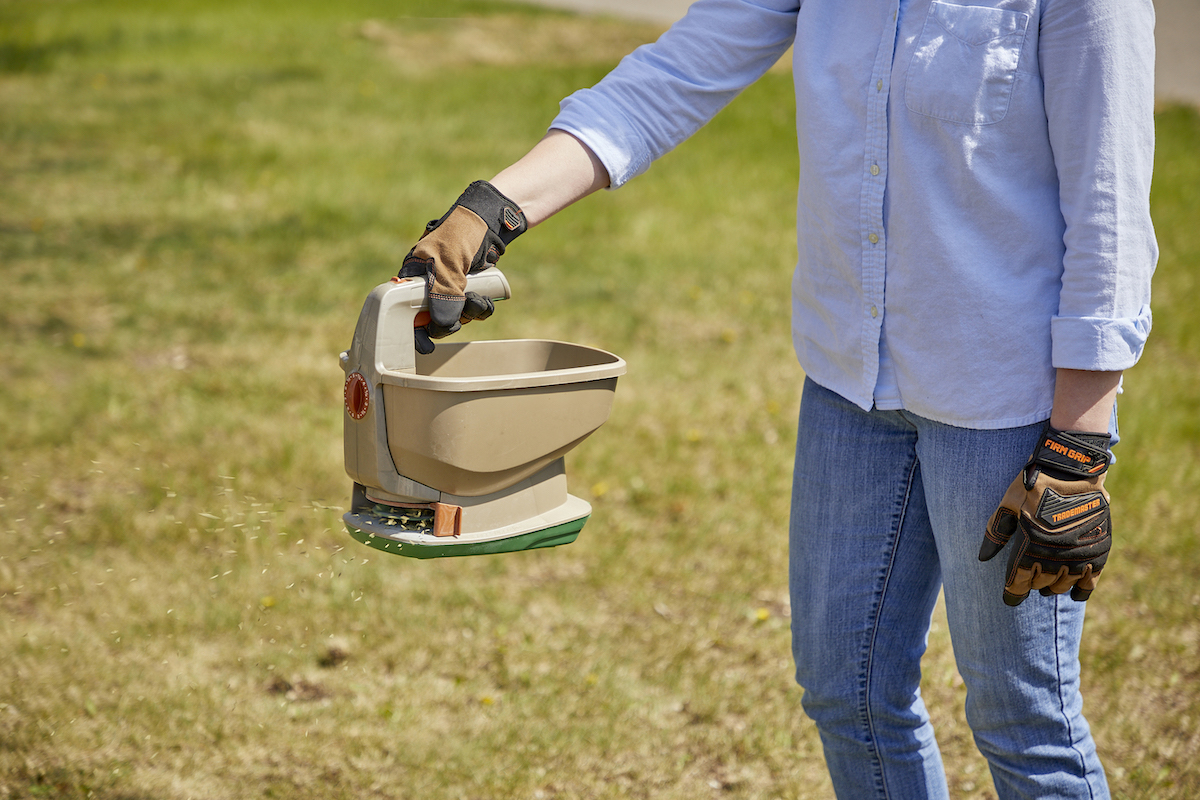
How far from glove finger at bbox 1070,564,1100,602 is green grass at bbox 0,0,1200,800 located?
1.21 m

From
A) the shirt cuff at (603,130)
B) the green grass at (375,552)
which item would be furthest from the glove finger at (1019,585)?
the green grass at (375,552)

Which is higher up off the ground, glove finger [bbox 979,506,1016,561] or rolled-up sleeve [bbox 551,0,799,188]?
rolled-up sleeve [bbox 551,0,799,188]

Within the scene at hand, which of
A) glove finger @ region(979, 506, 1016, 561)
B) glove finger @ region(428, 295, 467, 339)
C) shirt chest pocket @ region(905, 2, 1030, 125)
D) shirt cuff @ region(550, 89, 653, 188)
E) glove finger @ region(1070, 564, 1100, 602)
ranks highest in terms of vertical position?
shirt chest pocket @ region(905, 2, 1030, 125)

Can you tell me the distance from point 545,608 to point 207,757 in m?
1.08

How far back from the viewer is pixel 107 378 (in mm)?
4410

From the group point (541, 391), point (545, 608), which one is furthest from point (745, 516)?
point (541, 391)

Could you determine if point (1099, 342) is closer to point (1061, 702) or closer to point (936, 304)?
point (936, 304)

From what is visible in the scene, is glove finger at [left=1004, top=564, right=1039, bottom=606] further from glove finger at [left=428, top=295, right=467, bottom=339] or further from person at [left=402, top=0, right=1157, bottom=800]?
glove finger at [left=428, top=295, right=467, bottom=339]

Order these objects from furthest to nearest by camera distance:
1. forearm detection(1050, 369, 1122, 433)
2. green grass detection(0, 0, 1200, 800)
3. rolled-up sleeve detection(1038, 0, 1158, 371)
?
green grass detection(0, 0, 1200, 800)
forearm detection(1050, 369, 1122, 433)
rolled-up sleeve detection(1038, 0, 1158, 371)

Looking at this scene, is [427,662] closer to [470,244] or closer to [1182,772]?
[470,244]

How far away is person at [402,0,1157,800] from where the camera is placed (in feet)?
4.34

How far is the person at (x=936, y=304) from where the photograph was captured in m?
1.32

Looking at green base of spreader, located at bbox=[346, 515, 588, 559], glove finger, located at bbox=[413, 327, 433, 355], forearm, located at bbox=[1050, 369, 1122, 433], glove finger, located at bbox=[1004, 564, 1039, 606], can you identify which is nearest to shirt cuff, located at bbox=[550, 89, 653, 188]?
glove finger, located at bbox=[413, 327, 433, 355]

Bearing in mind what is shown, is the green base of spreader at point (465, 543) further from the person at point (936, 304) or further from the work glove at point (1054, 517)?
the work glove at point (1054, 517)
